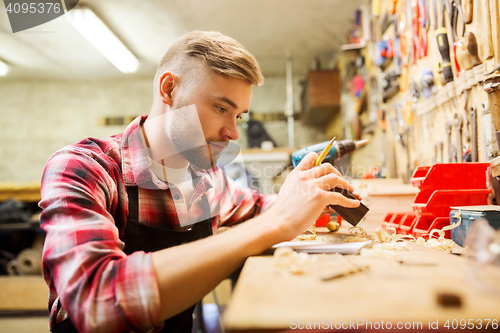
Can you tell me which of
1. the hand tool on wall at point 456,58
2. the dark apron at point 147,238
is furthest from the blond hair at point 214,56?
the hand tool on wall at point 456,58

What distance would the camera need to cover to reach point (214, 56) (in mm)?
932

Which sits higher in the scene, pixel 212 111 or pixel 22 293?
pixel 212 111

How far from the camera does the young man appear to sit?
0.50m

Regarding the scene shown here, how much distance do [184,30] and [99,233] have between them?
11.7 ft

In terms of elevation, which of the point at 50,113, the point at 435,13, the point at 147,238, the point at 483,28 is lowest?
the point at 147,238

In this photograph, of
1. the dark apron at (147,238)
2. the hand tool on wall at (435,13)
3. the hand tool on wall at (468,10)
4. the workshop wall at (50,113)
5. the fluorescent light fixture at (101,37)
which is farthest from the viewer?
the workshop wall at (50,113)

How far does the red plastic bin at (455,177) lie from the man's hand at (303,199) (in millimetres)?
381

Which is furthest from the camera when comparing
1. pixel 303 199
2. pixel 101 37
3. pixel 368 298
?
pixel 101 37

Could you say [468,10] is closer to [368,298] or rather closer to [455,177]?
[455,177]

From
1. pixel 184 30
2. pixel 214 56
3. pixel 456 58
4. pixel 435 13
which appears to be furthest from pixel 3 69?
pixel 456 58

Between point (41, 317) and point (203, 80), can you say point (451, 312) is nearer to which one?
point (203, 80)

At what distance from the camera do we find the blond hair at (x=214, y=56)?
3.02 feet

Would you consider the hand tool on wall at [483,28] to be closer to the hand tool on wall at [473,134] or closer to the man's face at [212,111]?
the hand tool on wall at [473,134]

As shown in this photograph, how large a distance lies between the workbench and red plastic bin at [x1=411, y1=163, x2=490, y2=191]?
49 cm
